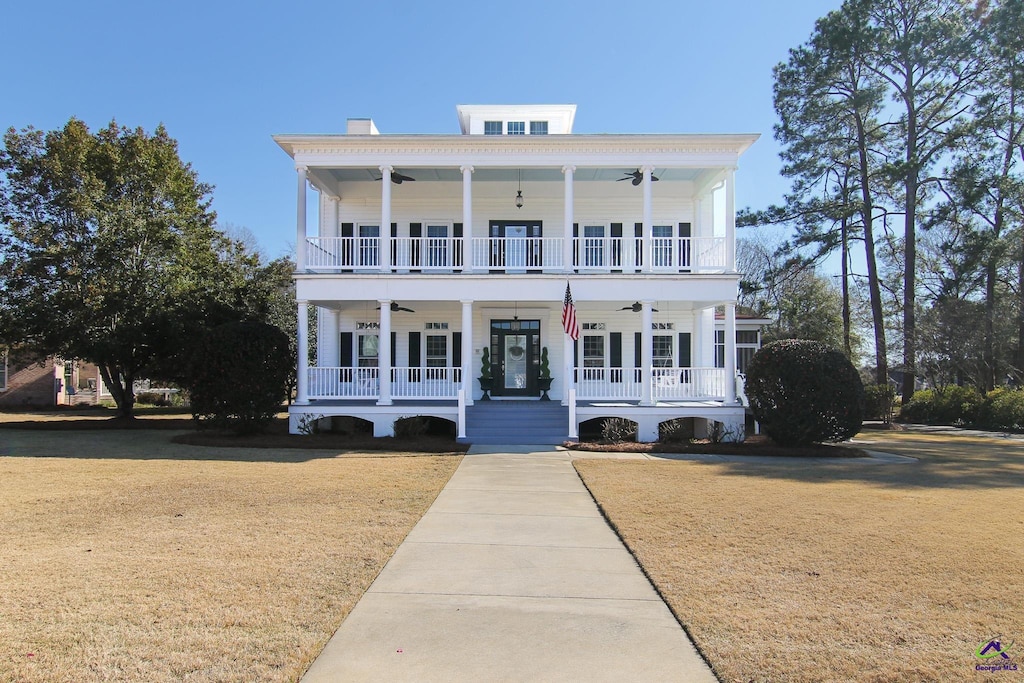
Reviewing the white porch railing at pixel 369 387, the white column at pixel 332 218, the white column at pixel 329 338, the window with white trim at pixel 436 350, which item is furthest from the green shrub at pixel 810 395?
the white column at pixel 332 218

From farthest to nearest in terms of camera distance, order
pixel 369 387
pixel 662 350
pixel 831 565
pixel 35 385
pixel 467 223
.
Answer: pixel 35 385 < pixel 662 350 < pixel 369 387 < pixel 467 223 < pixel 831 565

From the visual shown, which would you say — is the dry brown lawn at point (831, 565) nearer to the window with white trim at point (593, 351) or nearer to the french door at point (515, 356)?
the french door at point (515, 356)

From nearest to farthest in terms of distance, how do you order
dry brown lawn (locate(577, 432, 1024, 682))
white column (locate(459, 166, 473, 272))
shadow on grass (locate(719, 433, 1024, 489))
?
dry brown lawn (locate(577, 432, 1024, 682)) → shadow on grass (locate(719, 433, 1024, 489)) → white column (locate(459, 166, 473, 272))

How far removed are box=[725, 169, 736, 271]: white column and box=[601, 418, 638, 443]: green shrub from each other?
526cm

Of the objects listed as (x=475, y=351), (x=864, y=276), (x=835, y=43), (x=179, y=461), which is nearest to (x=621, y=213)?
(x=475, y=351)

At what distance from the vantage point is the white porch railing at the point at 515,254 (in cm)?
1908

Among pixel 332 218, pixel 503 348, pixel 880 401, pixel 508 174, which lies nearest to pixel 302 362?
pixel 332 218

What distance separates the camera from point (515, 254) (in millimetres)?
21078

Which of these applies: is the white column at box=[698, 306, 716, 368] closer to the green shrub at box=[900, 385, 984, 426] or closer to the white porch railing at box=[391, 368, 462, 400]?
the white porch railing at box=[391, 368, 462, 400]

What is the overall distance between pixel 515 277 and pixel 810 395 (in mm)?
8032

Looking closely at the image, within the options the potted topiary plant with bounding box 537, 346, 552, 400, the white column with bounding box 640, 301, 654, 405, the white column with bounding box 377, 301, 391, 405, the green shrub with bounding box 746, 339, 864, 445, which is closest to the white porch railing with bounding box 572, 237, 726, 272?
the white column with bounding box 640, 301, 654, 405

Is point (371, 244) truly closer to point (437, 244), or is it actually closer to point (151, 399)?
point (437, 244)

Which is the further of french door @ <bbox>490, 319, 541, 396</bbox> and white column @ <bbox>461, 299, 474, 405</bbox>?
french door @ <bbox>490, 319, 541, 396</bbox>

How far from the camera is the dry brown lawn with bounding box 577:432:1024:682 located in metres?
4.33
